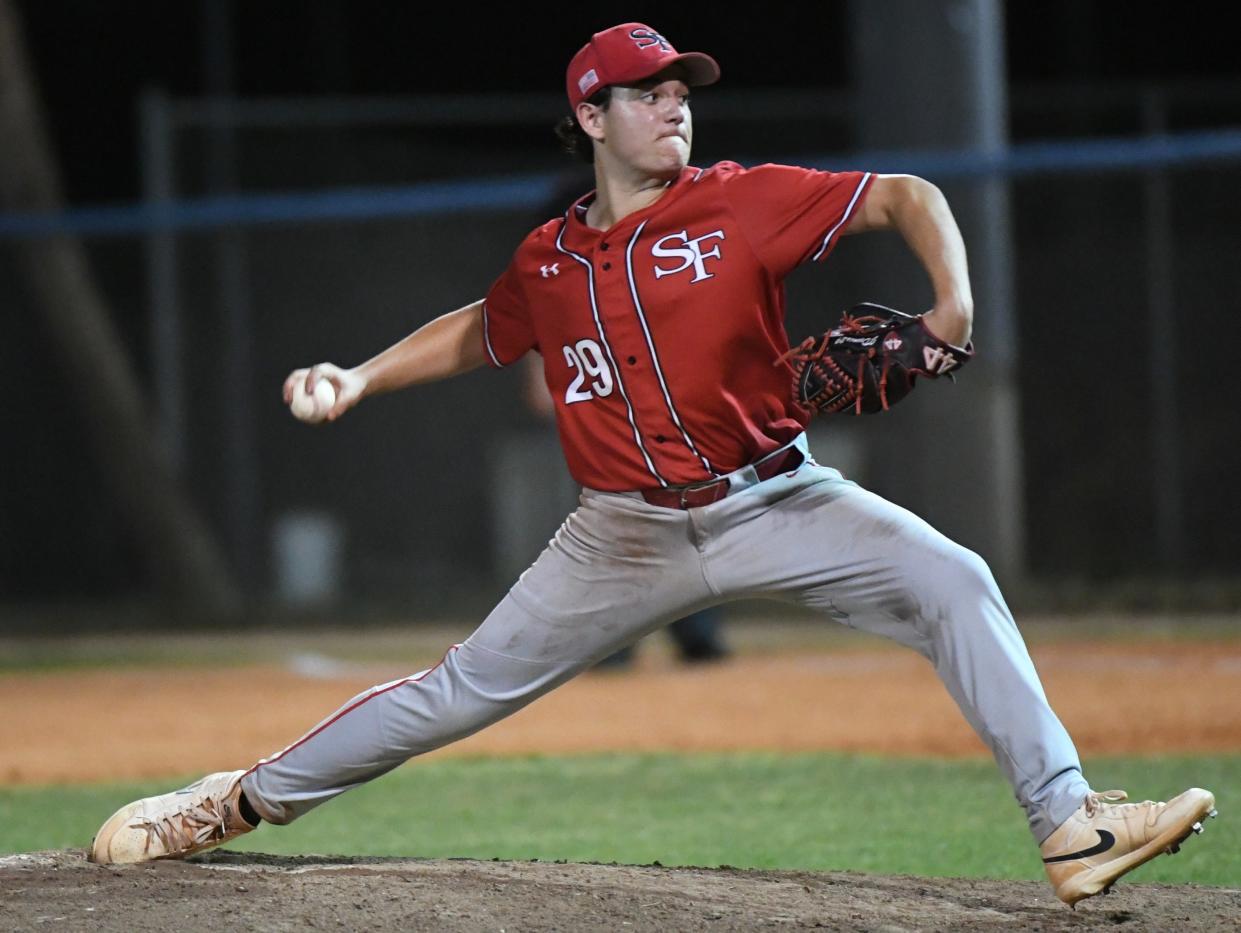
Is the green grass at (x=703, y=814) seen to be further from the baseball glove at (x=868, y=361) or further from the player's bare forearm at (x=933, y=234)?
the player's bare forearm at (x=933, y=234)

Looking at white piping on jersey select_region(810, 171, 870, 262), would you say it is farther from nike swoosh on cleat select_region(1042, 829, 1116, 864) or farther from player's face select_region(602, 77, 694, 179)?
nike swoosh on cleat select_region(1042, 829, 1116, 864)

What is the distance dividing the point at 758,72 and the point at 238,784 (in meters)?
17.0

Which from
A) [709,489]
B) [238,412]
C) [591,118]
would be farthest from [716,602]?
[238,412]

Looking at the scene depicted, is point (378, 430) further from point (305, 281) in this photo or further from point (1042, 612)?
point (1042, 612)

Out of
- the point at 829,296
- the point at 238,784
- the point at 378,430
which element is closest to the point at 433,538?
the point at 378,430

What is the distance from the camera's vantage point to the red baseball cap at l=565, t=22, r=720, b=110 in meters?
4.00

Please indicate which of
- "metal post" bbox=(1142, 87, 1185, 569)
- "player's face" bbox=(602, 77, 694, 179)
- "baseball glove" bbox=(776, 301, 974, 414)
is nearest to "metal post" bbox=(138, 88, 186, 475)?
"metal post" bbox=(1142, 87, 1185, 569)

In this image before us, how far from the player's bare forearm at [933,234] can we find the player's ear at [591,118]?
620 millimetres

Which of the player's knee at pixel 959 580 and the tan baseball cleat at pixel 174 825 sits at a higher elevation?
the player's knee at pixel 959 580

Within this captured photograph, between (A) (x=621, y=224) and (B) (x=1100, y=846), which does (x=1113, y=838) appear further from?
(A) (x=621, y=224)

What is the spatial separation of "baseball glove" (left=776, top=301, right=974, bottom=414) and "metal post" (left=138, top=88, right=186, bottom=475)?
8.06 metres

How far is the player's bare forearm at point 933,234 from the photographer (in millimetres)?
3535

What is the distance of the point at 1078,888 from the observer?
3.47m

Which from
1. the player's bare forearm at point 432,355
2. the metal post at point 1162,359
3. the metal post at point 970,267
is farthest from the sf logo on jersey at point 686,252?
the metal post at point 1162,359
